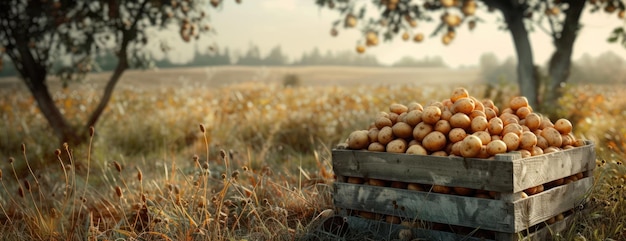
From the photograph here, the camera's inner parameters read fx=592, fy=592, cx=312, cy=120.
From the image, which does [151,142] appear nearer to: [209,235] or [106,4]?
[106,4]

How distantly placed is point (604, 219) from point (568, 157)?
1.67 feet

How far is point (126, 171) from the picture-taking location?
6113mm

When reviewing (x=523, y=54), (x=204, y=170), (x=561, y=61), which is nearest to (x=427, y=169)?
(x=204, y=170)

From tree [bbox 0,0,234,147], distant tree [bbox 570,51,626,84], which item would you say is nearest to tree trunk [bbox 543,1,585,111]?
tree [bbox 0,0,234,147]

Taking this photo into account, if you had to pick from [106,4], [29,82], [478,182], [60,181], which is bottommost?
[60,181]

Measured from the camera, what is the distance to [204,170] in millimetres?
4504

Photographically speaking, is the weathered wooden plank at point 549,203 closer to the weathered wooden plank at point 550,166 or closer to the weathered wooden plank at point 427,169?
the weathered wooden plank at point 550,166

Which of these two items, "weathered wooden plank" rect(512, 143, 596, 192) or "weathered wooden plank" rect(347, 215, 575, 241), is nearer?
"weathered wooden plank" rect(512, 143, 596, 192)

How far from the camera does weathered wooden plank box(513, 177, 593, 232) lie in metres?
3.23

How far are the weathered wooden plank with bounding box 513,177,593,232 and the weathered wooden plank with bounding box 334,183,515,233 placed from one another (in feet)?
0.33

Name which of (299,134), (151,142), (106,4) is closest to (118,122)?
(151,142)

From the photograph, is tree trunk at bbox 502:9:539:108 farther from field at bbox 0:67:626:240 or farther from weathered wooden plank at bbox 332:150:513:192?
weathered wooden plank at bbox 332:150:513:192

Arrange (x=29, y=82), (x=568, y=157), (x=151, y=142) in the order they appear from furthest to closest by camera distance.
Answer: (x=151, y=142) < (x=29, y=82) < (x=568, y=157)

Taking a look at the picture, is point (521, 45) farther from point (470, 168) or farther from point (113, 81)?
point (470, 168)
